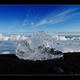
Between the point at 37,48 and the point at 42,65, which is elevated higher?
the point at 37,48

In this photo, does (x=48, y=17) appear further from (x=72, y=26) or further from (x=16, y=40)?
(x=16, y=40)

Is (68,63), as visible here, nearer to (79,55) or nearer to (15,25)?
(79,55)

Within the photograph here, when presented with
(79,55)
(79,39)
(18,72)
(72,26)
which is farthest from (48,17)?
(18,72)

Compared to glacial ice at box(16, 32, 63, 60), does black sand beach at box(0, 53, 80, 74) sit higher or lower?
lower

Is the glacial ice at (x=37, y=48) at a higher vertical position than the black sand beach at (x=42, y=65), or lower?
higher

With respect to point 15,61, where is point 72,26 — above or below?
above
